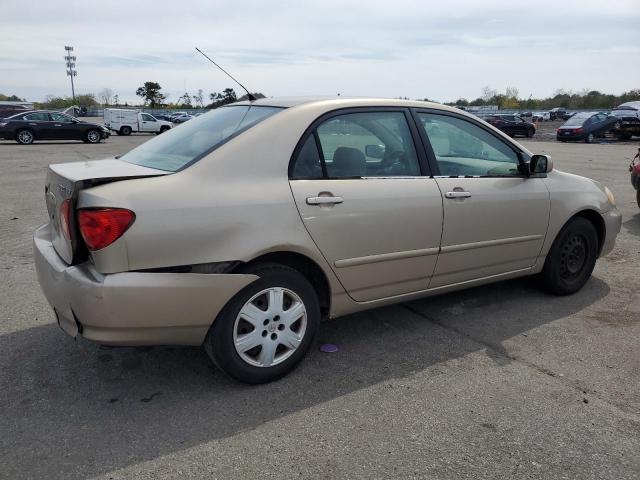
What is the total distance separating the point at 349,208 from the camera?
321 centimetres

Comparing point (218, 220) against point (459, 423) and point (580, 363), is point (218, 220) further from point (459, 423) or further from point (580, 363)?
point (580, 363)

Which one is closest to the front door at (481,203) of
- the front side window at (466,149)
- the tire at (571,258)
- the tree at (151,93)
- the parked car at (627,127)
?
the front side window at (466,149)

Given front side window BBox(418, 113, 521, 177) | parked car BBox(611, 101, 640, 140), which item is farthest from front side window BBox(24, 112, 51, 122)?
parked car BBox(611, 101, 640, 140)

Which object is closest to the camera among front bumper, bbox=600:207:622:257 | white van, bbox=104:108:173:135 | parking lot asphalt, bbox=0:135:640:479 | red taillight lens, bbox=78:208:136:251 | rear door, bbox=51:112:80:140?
parking lot asphalt, bbox=0:135:640:479

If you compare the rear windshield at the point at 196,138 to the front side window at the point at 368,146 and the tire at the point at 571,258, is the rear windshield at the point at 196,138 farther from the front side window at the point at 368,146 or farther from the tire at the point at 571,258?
the tire at the point at 571,258

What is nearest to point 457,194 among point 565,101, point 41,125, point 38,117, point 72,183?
point 72,183

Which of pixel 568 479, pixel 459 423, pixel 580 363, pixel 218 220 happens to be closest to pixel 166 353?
pixel 218 220

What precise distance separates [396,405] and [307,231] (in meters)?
1.07

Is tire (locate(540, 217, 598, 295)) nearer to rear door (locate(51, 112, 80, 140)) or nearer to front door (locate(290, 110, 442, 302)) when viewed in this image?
front door (locate(290, 110, 442, 302))

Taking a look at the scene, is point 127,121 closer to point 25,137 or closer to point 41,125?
point 41,125

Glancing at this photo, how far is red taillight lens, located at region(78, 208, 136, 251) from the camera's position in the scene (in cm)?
258

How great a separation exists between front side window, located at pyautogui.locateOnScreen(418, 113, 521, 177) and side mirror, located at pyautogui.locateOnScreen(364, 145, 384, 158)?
0.39 metres

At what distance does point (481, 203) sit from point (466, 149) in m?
0.44

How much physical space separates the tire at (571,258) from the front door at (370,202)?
144 cm
